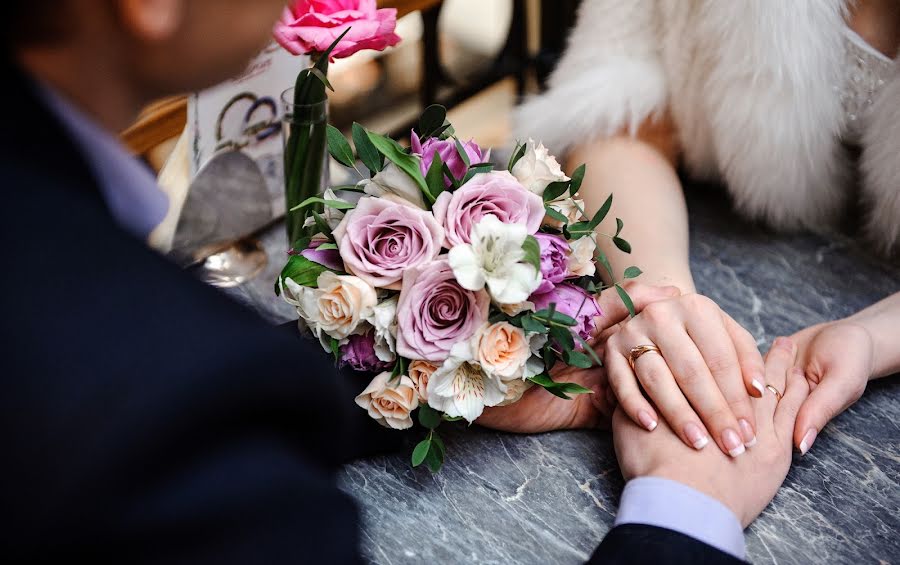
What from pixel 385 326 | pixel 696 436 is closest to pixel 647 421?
pixel 696 436

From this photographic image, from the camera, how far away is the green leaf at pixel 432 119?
31.9 inches

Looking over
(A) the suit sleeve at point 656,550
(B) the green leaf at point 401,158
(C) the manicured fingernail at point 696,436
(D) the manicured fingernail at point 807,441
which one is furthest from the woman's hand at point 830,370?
(B) the green leaf at point 401,158

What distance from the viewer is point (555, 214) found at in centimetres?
77

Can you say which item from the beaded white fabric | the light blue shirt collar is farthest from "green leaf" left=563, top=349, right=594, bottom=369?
the beaded white fabric

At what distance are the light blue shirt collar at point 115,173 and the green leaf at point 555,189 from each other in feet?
1.08

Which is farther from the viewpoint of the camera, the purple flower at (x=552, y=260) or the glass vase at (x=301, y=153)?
the glass vase at (x=301, y=153)

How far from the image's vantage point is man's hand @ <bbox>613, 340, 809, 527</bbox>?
755mm

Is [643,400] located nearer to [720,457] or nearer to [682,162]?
[720,457]

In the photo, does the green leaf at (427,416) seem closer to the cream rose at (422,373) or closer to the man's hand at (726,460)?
the cream rose at (422,373)

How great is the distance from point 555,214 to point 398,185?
0.14 meters

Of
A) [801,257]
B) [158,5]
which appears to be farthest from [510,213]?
[801,257]

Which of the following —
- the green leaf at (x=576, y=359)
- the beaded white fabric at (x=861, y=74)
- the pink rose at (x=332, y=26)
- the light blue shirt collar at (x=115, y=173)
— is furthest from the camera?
the beaded white fabric at (x=861, y=74)

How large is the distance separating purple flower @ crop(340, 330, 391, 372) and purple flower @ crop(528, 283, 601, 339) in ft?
0.48

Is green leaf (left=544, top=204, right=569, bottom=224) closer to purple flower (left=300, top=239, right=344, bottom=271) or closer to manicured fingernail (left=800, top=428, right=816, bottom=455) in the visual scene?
purple flower (left=300, top=239, right=344, bottom=271)
